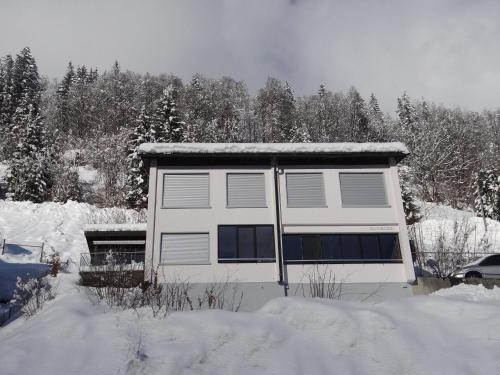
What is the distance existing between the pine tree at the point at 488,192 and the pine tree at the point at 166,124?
3331cm

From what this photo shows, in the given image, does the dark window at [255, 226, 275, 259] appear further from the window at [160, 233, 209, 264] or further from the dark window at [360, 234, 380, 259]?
the dark window at [360, 234, 380, 259]

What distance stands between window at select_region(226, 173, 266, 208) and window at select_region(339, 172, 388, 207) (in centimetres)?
Answer: 421

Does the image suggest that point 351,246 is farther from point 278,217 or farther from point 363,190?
point 278,217

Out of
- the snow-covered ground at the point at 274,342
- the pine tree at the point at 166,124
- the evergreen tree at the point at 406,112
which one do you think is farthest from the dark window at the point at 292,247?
the evergreen tree at the point at 406,112

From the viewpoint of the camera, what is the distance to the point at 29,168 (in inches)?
1603

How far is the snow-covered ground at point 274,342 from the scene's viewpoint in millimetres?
4375

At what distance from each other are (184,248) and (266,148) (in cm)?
A: 648

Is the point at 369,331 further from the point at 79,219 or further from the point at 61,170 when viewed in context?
the point at 61,170

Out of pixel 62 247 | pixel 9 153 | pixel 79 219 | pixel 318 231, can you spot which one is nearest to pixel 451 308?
pixel 318 231

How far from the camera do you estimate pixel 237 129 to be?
56375 millimetres

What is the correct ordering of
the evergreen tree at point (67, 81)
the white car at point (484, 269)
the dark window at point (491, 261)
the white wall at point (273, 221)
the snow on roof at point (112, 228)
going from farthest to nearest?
the evergreen tree at point (67, 81) < the snow on roof at point (112, 228) < the white wall at point (273, 221) < the dark window at point (491, 261) < the white car at point (484, 269)

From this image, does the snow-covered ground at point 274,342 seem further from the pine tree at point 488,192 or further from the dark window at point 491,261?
the pine tree at point 488,192

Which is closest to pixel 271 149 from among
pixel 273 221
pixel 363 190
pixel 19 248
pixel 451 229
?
pixel 273 221

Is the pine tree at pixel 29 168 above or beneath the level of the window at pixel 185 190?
above
